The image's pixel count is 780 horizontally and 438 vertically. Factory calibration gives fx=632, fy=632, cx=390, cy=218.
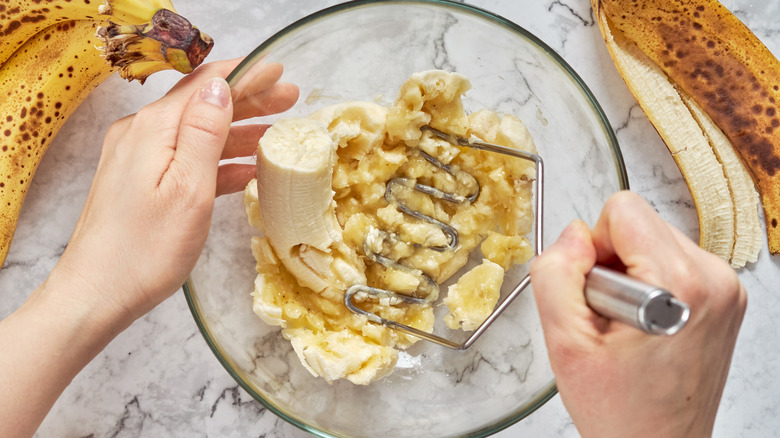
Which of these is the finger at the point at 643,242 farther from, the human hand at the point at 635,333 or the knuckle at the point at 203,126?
the knuckle at the point at 203,126

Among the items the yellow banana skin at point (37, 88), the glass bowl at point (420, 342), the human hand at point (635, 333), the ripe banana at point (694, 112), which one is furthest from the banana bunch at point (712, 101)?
the yellow banana skin at point (37, 88)

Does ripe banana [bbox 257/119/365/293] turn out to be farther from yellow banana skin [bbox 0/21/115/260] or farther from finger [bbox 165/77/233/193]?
yellow banana skin [bbox 0/21/115/260]

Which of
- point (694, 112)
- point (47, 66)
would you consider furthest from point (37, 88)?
point (694, 112)

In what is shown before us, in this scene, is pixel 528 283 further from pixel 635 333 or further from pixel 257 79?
pixel 257 79

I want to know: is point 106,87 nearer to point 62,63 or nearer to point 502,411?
point 62,63

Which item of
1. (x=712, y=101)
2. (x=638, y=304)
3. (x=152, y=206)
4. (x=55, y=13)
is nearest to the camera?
(x=638, y=304)

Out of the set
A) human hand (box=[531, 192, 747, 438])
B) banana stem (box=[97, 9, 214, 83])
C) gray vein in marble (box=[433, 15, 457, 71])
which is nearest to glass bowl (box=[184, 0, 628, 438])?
gray vein in marble (box=[433, 15, 457, 71])
